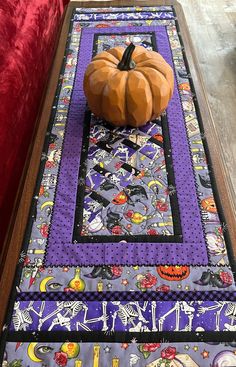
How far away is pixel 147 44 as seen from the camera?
52.3 inches

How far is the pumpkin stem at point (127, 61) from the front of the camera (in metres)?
0.94

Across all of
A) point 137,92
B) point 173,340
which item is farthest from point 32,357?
point 137,92

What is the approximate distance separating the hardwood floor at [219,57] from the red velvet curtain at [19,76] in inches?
27.8

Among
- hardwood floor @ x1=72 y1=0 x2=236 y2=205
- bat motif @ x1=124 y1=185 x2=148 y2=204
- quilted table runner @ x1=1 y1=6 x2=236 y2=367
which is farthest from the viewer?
hardwood floor @ x1=72 y1=0 x2=236 y2=205

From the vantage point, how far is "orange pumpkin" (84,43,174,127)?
93 centimetres

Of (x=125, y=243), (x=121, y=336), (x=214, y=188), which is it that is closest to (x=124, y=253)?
(x=125, y=243)

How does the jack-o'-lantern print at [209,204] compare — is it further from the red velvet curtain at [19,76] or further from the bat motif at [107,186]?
the red velvet curtain at [19,76]

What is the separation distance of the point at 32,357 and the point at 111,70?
0.65 m

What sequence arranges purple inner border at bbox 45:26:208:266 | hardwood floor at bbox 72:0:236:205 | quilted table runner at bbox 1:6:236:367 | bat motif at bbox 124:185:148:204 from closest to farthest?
quilted table runner at bbox 1:6:236:367 → purple inner border at bbox 45:26:208:266 → bat motif at bbox 124:185:148:204 → hardwood floor at bbox 72:0:236:205

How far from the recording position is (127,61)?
0.95 metres

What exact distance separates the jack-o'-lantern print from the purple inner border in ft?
0.06

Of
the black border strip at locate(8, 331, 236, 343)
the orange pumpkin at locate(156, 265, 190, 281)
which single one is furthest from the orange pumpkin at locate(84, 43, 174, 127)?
the black border strip at locate(8, 331, 236, 343)

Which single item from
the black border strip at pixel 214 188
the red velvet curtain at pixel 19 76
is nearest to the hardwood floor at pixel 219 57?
the black border strip at pixel 214 188

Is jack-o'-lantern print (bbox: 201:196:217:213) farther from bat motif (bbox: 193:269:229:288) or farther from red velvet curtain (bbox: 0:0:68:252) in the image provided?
red velvet curtain (bbox: 0:0:68:252)
